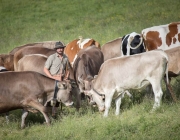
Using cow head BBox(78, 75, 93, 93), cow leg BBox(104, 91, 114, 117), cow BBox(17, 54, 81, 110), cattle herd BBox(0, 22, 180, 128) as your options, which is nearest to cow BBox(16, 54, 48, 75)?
cow BBox(17, 54, 81, 110)

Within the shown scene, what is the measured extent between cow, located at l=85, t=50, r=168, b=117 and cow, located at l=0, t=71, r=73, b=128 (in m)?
1.01

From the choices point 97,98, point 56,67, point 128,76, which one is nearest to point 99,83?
point 97,98

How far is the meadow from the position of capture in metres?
8.67

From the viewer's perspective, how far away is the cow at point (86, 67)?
1133cm

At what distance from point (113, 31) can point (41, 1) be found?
11299mm

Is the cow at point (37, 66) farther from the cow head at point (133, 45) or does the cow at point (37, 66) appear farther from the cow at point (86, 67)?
the cow head at point (133, 45)

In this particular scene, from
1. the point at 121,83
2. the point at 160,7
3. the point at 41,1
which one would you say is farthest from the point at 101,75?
the point at 41,1

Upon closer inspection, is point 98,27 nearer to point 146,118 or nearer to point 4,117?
point 4,117

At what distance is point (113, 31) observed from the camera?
22.6 metres

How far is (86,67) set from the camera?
12016 millimetres

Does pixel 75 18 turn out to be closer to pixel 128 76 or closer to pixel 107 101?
pixel 107 101

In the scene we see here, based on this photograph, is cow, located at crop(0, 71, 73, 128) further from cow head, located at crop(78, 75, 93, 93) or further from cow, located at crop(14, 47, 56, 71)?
cow, located at crop(14, 47, 56, 71)

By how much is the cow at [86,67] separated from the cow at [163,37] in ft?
6.09

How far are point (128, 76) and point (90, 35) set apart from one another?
42.2ft
